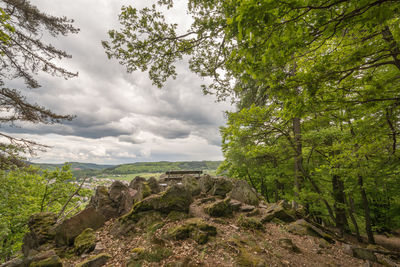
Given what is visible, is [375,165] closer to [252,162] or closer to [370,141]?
[370,141]

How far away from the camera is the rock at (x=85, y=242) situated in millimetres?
5973

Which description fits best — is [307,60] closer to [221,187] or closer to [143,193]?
[221,187]

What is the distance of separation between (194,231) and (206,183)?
16.0 feet

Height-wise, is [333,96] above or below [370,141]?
above

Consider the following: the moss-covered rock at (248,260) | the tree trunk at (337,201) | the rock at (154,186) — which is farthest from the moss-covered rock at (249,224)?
the tree trunk at (337,201)

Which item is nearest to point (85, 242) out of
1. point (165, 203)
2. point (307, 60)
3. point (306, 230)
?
point (165, 203)

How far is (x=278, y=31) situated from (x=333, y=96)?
119 inches

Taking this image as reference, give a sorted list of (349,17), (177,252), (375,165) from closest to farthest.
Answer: (349,17)
(177,252)
(375,165)

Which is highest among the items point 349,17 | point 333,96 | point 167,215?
point 349,17

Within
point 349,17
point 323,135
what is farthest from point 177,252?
point 323,135

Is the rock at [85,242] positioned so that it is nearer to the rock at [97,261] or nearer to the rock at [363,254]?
the rock at [97,261]

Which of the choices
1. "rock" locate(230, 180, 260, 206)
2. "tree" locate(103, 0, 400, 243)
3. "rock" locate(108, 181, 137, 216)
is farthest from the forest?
"rock" locate(108, 181, 137, 216)

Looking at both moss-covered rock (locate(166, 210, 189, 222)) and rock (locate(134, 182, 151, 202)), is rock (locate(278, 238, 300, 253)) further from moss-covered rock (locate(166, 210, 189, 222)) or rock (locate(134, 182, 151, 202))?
rock (locate(134, 182, 151, 202))

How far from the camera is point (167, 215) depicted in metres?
7.32
